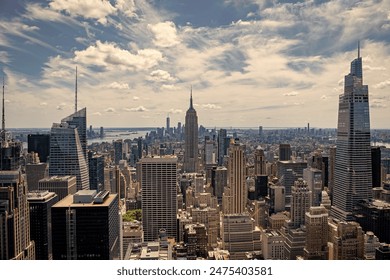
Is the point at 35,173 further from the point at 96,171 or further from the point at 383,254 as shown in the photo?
the point at 383,254

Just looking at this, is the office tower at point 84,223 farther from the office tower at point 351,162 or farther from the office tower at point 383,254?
the office tower at point 351,162

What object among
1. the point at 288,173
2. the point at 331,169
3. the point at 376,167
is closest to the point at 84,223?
the point at 376,167

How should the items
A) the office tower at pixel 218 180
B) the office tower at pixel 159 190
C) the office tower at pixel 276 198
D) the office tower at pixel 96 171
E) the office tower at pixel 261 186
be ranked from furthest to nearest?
1. the office tower at pixel 218 180
2. the office tower at pixel 261 186
3. the office tower at pixel 276 198
4. the office tower at pixel 159 190
5. the office tower at pixel 96 171

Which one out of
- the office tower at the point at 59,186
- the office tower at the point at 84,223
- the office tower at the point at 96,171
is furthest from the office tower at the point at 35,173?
the office tower at the point at 96,171

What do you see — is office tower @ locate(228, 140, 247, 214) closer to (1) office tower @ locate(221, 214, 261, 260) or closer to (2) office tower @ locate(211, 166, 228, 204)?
(2) office tower @ locate(211, 166, 228, 204)

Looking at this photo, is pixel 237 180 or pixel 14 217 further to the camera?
pixel 237 180

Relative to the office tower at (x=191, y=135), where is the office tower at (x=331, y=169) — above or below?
below
